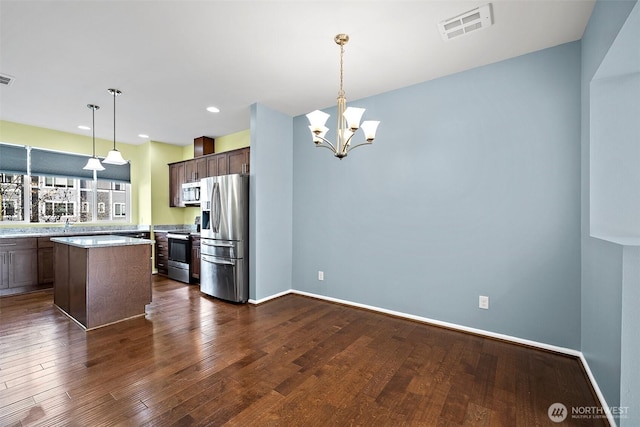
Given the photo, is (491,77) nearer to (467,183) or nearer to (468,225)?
(467,183)

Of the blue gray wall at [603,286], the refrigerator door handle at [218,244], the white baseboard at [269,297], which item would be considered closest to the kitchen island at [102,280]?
the refrigerator door handle at [218,244]

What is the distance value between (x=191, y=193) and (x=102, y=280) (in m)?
2.63

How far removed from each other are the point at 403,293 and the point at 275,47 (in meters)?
3.03

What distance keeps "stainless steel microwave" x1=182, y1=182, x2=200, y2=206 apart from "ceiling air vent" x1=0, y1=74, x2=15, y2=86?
8.69 feet

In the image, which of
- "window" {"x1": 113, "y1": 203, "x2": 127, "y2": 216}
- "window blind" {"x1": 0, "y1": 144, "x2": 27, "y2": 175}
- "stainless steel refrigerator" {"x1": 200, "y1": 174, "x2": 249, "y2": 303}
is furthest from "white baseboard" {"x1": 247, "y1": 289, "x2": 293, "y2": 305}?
"window blind" {"x1": 0, "y1": 144, "x2": 27, "y2": 175}

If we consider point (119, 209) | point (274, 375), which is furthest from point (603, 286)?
point (119, 209)

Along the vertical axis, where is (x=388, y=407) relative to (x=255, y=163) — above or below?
below

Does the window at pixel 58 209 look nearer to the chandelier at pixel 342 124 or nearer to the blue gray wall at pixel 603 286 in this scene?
the chandelier at pixel 342 124

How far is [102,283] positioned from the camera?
3.15 metres

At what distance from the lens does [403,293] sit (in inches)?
133

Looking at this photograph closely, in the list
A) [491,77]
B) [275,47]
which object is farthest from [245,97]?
[491,77]

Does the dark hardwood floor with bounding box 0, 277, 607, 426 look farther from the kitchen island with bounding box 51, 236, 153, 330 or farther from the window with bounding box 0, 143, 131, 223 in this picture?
the window with bounding box 0, 143, 131, 223

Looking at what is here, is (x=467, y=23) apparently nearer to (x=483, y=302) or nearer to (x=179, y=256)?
(x=483, y=302)

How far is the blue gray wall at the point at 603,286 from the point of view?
1499 mm
